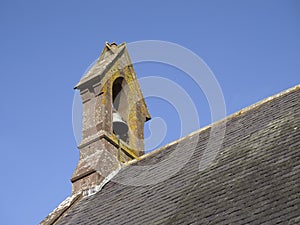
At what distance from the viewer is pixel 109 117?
1268 centimetres

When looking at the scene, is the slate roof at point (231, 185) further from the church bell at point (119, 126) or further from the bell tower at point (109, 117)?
the church bell at point (119, 126)

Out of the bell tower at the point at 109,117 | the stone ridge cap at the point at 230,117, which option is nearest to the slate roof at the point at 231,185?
the stone ridge cap at the point at 230,117

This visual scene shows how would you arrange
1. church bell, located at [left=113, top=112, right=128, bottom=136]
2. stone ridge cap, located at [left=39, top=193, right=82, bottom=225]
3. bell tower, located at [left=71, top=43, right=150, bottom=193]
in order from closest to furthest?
1. stone ridge cap, located at [left=39, top=193, right=82, bottom=225]
2. bell tower, located at [left=71, top=43, right=150, bottom=193]
3. church bell, located at [left=113, top=112, right=128, bottom=136]

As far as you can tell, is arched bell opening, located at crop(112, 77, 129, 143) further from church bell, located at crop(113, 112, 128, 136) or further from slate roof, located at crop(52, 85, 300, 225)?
slate roof, located at crop(52, 85, 300, 225)

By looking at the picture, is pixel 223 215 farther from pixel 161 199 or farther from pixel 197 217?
pixel 161 199

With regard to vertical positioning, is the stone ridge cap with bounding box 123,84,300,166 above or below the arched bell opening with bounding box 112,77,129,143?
below

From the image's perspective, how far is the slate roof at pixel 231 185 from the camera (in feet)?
22.1

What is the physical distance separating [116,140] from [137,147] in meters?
0.80

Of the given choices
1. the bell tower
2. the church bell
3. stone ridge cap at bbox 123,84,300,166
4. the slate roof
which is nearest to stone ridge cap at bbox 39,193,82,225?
the slate roof

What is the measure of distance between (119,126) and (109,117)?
0.57 m

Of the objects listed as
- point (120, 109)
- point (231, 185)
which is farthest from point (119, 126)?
point (231, 185)

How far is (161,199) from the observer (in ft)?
28.9

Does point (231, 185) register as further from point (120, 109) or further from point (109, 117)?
point (120, 109)

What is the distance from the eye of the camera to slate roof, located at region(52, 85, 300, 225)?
674 centimetres
